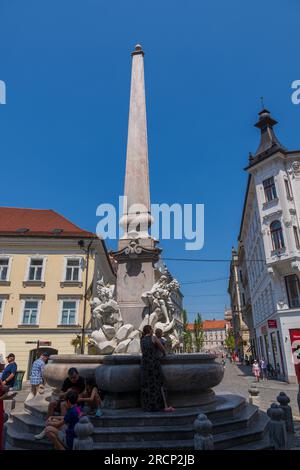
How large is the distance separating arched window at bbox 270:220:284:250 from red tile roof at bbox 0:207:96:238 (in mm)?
13572

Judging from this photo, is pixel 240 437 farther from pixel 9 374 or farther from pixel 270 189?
pixel 270 189

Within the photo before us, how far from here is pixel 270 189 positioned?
72.5 feet

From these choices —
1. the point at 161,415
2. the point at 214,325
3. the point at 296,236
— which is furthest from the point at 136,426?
the point at 214,325

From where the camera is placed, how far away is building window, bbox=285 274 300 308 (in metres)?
19.5

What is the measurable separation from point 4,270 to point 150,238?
19.2 meters

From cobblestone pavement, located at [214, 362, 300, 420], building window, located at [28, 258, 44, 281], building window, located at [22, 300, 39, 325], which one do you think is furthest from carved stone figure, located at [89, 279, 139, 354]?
building window, located at [28, 258, 44, 281]

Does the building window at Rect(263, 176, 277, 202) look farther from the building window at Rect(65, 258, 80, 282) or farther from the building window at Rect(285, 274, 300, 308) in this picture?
the building window at Rect(65, 258, 80, 282)

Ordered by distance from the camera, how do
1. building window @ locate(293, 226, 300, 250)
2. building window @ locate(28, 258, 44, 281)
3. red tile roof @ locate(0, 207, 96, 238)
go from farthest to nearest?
1. red tile roof @ locate(0, 207, 96, 238)
2. building window @ locate(28, 258, 44, 281)
3. building window @ locate(293, 226, 300, 250)

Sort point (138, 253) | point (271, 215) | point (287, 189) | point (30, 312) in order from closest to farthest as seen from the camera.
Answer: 1. point (138, 253)
2. point (287, 189)
3. point (271, 215)
4. point (30, 312)

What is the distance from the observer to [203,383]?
536 cm

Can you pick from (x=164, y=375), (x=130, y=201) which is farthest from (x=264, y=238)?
(x=164, y=375)

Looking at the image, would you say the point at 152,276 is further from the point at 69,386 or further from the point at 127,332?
the point at 69,386

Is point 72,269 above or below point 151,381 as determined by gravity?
above

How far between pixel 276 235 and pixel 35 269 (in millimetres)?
18250
